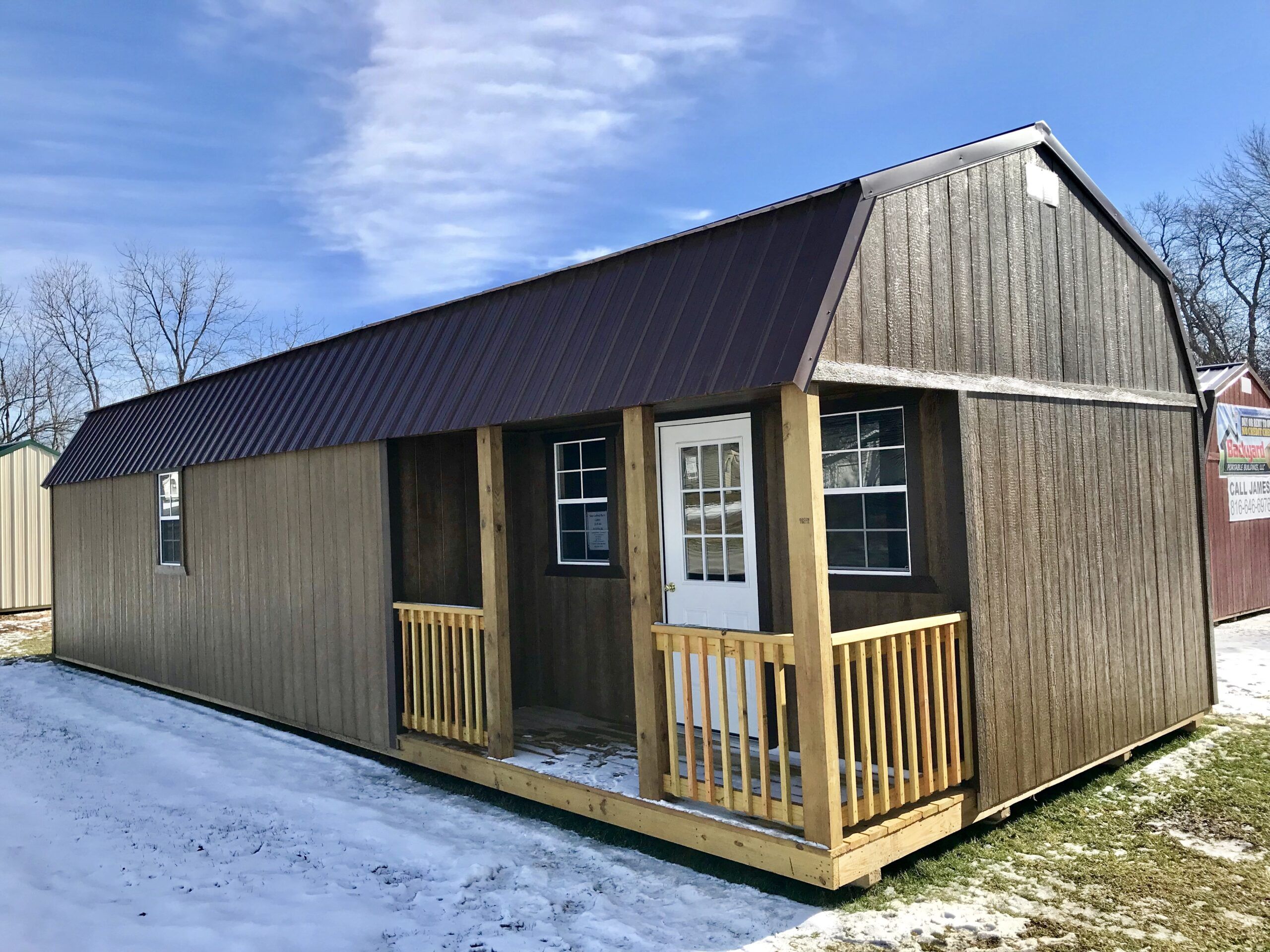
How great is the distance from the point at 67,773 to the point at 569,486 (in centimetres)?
402

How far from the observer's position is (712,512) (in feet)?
19.0

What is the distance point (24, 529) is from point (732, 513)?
57.8ft

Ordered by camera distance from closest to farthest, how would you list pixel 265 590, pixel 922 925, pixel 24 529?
pixel 922 925, pixel 265 590, pixel 24 529

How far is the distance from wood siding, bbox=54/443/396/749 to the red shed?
34.3 feet

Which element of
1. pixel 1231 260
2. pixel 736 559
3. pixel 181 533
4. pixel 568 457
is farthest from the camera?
pixel 1231 260

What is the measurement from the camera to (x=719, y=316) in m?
4.23

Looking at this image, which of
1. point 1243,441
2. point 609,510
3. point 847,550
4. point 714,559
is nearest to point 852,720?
point 847,550

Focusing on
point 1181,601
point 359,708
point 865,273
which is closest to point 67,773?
point 359,708

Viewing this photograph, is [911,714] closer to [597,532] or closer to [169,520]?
[597,532]

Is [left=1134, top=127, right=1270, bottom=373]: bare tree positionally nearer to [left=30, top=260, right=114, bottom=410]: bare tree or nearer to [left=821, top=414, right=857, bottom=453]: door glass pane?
[left=821, top=414, right=857, bottom=453]: door glass pane

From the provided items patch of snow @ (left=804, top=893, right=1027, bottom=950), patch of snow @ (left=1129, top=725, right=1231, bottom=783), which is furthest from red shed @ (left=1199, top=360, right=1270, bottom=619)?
patch of snow @ (left=804, top=893, right=1027, bottom=950)

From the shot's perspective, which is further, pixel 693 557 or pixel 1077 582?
pixel 693 557

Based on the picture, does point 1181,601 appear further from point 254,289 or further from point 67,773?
point 254,289

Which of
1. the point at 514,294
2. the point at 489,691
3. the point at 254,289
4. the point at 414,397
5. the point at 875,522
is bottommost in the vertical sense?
the point at 489,691
